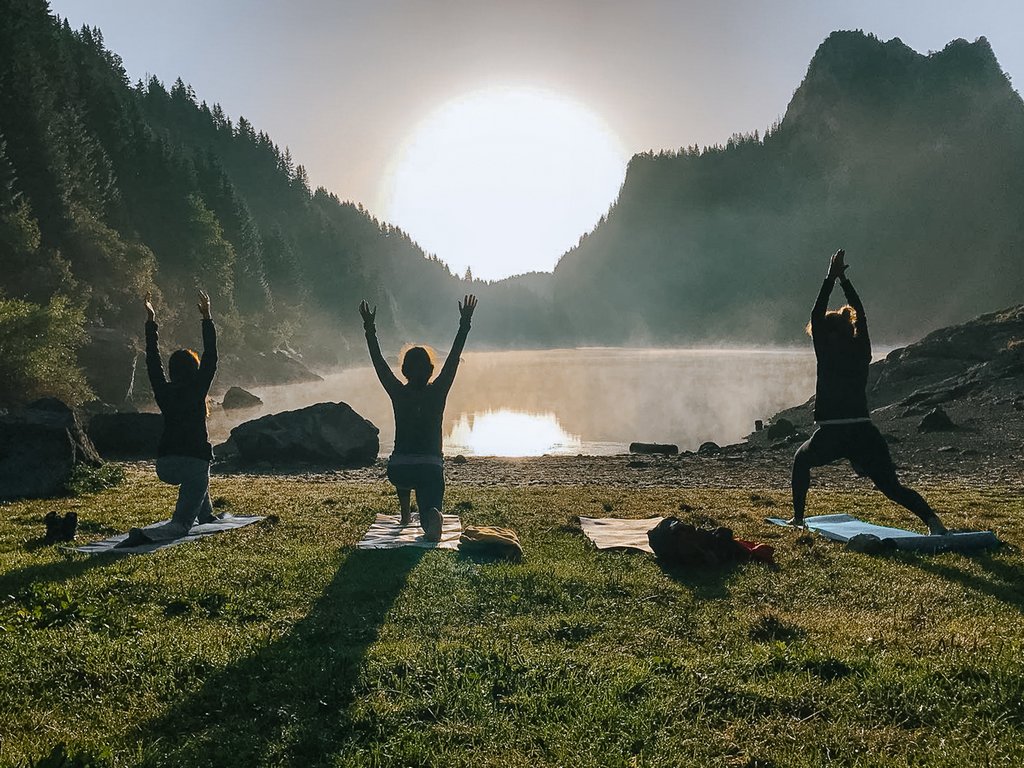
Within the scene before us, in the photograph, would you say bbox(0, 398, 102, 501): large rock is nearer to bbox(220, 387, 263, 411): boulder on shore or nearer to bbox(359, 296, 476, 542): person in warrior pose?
bbox(359, 296, 476, 542): person in warrior pose

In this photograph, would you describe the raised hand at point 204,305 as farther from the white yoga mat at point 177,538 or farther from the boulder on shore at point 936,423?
the boulder on shore at point 936,423

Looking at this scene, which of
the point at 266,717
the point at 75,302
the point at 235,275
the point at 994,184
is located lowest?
the point at 266,717

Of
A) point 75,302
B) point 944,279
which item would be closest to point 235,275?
point 75,302

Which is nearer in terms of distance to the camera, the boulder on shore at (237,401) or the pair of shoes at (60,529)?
the pair of shoes at (60,529)

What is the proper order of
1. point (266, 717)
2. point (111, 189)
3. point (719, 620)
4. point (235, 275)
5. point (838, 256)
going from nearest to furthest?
1. point (266, 717)
2. point (719, 620)
3. point (838, 256)
4. point (111, 189)
5. point (235, 275)

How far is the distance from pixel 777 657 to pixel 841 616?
1.69 meters

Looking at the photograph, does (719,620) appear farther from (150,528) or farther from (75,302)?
(75,302)

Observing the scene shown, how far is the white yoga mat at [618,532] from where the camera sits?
32.1 feet

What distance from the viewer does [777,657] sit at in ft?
A: 17.6

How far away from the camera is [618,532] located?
10805 mm

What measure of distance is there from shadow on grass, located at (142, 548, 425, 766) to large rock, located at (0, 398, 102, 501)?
35.8 ft

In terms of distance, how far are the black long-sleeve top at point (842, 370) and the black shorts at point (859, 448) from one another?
194 millimetres

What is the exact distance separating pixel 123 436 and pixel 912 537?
26.7 m

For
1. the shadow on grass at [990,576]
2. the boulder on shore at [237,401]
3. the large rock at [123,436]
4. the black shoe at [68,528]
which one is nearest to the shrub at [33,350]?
the large rock at [123,436]
